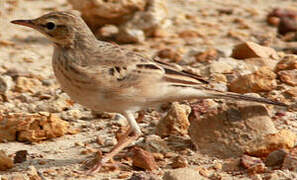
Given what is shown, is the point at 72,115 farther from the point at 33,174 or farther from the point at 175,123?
the point at 33,174

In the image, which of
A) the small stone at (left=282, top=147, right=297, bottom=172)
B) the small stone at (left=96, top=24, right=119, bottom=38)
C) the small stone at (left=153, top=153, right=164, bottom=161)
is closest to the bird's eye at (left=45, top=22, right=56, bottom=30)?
the small stone at (left=153, top=153, right=164, bottom=161)

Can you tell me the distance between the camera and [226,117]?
18.7 feet

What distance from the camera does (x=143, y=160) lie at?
5.48m

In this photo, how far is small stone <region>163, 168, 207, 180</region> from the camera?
4980 millimetres

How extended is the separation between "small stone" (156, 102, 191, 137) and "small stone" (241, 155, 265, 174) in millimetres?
1016

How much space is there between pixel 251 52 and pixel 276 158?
8.99 ft

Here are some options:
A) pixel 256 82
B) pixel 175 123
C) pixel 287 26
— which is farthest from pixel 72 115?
pixel 287 26

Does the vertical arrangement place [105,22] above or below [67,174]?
above

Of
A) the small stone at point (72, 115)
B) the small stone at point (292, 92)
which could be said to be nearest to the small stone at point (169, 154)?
the small stone at point (72, 115)

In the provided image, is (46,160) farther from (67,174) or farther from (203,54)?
(203,54)

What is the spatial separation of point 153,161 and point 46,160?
1052 millimetres

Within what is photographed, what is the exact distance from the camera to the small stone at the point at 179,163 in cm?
551

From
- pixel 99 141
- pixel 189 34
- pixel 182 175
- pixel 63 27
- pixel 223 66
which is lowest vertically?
pixel 99 141

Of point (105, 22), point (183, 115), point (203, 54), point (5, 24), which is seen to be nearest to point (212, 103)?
point (183, 115)
